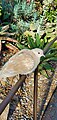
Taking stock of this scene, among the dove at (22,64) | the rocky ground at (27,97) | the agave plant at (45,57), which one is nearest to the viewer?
the dove at (22,64)

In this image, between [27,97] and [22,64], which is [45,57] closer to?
[27,97]

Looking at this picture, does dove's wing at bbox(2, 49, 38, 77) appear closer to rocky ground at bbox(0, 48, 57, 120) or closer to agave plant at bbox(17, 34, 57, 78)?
rocky ground at bbox(0, 48, 57, 120)

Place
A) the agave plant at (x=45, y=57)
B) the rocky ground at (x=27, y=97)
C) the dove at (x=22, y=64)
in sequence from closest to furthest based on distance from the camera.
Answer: the dove at (x=22, y=64), the rocky ground at (x=27, y=97), the agave plant at (x=45, y=57)

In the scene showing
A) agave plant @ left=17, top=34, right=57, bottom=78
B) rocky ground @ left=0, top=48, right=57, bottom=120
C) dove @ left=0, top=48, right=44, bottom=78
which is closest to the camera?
dove @ left=0, top=48, right=44, bottom=78

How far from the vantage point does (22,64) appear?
1.47 meters

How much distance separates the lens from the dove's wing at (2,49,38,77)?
135 cm

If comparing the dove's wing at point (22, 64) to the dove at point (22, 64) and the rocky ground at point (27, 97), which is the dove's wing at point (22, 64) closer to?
the dove at point (22, 64)

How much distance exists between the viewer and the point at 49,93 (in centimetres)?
310

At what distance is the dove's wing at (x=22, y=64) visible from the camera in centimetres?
135

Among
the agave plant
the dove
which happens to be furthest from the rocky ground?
the dove

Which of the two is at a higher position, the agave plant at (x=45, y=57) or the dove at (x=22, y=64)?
the agave plant at (x=45, y=57)

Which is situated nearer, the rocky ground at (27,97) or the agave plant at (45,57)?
the rocky ground at (27,97)

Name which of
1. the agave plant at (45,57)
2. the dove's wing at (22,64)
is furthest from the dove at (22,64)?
the agave plant at (45,57)

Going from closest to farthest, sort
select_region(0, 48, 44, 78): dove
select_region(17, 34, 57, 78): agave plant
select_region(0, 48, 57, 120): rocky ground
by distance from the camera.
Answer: select_region(0, 48, 44, 78): dove, select_region(0, 48, 57, 120): rocky ground, select_region(17, 34, 57, 78): agave plant
